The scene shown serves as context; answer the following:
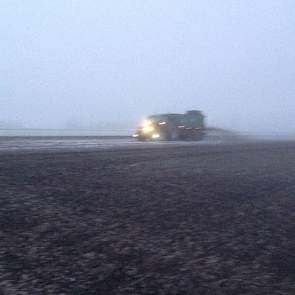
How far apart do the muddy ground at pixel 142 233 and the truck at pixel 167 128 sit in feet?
87.3

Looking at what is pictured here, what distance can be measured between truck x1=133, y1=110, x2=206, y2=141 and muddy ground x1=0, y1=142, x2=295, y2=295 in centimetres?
2660

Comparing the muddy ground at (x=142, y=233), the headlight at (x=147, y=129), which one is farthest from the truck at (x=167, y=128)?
the muddy ground at (x=142, y=233)

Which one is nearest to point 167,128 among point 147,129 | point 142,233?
point 147,129

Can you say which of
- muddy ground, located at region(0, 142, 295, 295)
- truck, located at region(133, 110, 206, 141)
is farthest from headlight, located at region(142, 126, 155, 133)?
muddy ground, located at region(0, 142, 295, 295)

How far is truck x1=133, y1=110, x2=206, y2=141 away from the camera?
42312 mm

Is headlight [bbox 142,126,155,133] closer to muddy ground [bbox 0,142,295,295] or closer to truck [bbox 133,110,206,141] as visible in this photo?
truck [bbox 133,110,206,141]

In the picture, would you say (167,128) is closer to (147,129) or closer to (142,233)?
(147,129)

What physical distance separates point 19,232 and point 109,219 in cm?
169

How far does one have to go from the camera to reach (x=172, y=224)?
9891 millimetres

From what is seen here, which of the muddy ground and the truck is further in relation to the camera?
the truck

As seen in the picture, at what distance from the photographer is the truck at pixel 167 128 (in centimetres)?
4231

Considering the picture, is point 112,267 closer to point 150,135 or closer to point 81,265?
point 81,265

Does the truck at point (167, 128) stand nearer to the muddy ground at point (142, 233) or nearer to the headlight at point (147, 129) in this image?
the headlight at point (147, 129)

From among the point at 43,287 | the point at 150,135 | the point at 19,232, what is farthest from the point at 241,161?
the point at 150,135
